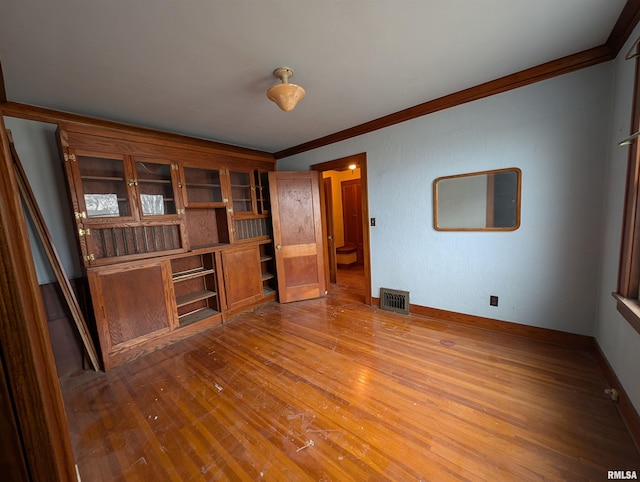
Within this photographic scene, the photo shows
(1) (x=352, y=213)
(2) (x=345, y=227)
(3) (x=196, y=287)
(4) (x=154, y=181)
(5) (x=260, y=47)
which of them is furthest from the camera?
(2) (x=345, y=227)

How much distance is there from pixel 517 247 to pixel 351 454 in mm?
2241

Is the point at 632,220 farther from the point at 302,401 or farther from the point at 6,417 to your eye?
the point at 6,417

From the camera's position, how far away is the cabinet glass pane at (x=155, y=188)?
8.77 feet

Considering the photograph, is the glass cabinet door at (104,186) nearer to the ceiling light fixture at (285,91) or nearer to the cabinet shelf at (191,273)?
the cabinet shelf at (191,273)

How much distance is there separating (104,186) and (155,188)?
457 millimetres

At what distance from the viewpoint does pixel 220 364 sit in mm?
2324

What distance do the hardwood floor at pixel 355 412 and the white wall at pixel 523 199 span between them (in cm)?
43

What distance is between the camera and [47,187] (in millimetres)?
2293

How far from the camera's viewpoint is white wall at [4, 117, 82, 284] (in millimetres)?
2189

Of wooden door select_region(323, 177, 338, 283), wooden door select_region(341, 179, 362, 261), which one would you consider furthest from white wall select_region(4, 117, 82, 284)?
wooden door select_region(341, 179, 362, 261)

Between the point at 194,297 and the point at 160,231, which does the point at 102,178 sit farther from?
the point at 194,297

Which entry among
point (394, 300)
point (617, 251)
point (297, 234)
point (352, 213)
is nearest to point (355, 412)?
point (394, 300)

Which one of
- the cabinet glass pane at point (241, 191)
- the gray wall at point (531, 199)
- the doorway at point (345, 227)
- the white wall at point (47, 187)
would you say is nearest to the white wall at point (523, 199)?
the gray wall at point (531, 199)

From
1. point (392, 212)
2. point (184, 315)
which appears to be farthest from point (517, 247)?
point (184, 315)
